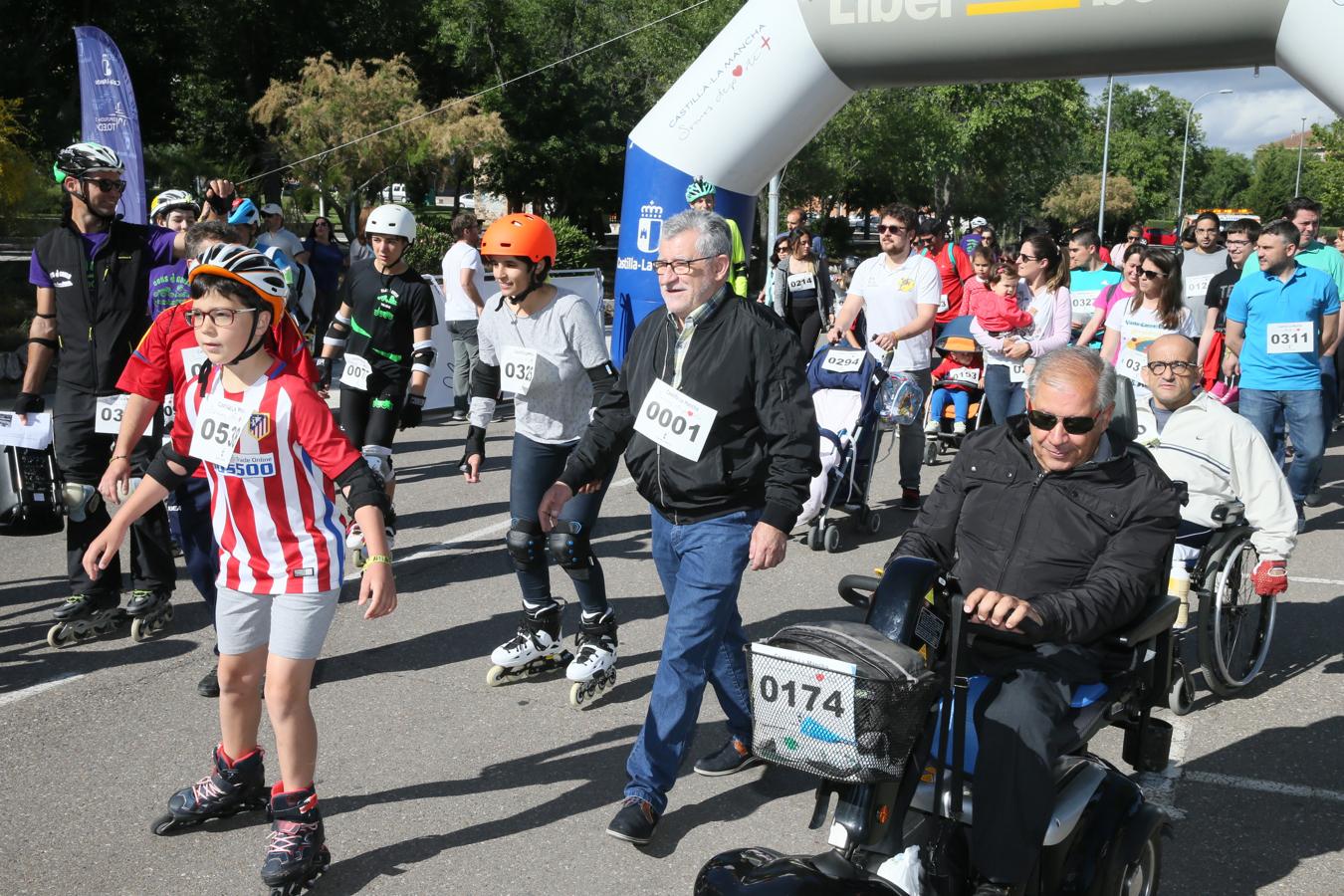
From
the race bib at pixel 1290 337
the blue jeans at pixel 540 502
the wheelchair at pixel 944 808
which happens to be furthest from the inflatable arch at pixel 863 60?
the wheelchair at pixel 944 808

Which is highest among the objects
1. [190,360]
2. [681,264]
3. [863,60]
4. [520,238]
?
[863,60]

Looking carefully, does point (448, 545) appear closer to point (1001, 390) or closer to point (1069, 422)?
point (1001, 390)

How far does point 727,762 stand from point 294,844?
159 cm

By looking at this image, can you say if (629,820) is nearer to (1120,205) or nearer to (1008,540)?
(1008,540)

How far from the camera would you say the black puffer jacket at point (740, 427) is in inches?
154

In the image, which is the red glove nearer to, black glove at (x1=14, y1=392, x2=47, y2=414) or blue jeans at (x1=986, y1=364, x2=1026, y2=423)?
blue jeans at (x1=986, y1=364, x2=1026, y2=423)

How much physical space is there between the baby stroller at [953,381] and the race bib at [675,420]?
7.02 meters

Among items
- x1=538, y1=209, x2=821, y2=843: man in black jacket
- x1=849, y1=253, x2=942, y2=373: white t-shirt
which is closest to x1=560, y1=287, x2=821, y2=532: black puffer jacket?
x1=538, y1=209, x2=821, y2=843: man in black jacket

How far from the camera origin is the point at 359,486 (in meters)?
3.63

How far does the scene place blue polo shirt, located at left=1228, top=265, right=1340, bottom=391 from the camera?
773 centimetres

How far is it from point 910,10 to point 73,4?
2437 cm

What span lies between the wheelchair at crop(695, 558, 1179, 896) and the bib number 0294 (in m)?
0.05

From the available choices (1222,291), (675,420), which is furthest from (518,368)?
(1222,291)

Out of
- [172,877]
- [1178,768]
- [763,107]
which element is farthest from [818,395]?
[172,877]
